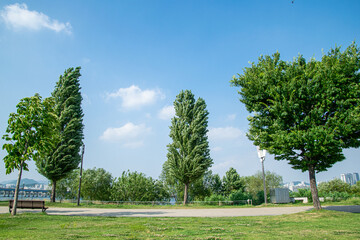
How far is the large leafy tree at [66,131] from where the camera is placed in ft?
92.2

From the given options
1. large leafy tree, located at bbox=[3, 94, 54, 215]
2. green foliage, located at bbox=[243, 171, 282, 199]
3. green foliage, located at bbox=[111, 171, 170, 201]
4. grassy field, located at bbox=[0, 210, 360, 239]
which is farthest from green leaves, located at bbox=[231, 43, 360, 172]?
green foliage, located at bbox=[243, 171, 282, 199]

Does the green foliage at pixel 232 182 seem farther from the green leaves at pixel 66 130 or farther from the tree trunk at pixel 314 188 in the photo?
the tree trunk at pixel 314 188

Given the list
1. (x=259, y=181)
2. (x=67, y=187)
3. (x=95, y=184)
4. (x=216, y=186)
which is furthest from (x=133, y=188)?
(x=259, y=181)

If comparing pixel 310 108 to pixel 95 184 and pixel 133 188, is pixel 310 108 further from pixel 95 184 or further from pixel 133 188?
pixel 95 184

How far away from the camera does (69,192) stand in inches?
2276

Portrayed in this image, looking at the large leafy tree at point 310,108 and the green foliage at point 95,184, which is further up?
the large leafy tree at point 310,108

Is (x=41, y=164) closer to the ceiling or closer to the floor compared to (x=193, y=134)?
closer to the floor

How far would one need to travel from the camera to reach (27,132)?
47.9ft

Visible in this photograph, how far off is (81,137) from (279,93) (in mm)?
25986

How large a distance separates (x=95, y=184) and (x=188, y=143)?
32.7m

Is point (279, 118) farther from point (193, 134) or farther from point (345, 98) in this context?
point (193, 134)

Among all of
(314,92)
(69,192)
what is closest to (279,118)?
(314,92)

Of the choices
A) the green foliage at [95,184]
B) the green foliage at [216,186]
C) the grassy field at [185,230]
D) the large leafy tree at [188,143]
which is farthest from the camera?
the green foliage at [95,184]

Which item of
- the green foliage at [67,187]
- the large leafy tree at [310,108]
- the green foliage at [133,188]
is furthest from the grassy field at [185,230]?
the green foliage at [67,187]
